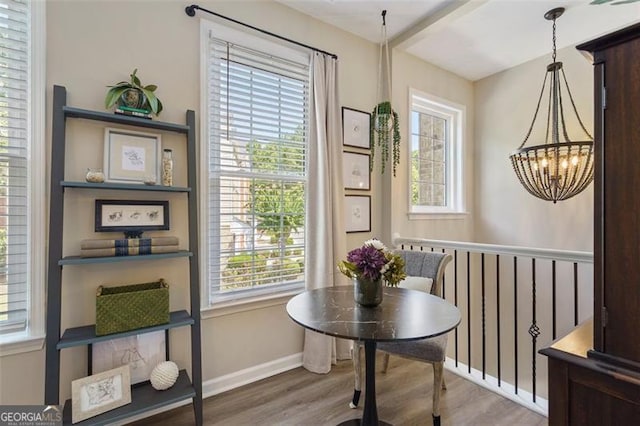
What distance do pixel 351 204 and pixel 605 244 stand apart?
194 centimetres

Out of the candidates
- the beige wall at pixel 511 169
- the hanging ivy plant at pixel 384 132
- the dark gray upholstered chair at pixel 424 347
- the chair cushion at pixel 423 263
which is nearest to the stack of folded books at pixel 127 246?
the dark gray upholstered chair at pixel 424 347

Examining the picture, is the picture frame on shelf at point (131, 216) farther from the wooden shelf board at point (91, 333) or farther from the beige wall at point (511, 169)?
the beige wall at point (511, 169)

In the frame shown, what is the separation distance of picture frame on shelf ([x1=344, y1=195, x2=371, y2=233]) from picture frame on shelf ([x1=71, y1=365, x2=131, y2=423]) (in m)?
1.85

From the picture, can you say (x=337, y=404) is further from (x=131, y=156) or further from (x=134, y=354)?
(x=131, y=156)

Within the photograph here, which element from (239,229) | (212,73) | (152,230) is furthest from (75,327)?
(212,73)

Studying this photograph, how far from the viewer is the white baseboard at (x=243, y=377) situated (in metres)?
2.02

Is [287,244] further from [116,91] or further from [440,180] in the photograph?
[440,180]

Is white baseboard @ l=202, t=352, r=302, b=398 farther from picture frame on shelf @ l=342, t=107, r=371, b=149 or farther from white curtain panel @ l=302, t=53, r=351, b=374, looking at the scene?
picture frame on shelf @ l=342, t=107, r=371, b=149

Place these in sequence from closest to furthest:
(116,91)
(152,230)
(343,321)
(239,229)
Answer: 1. (343,321)
2. (116,91)
3. (152,230)
4. (239,229)

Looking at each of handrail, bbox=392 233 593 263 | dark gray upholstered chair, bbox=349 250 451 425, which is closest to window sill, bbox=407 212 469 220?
handrail, bbox=392 233 593 263

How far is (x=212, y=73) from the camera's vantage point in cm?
213

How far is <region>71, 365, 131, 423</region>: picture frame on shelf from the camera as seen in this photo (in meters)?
1.54

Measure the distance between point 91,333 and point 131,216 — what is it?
64 cm

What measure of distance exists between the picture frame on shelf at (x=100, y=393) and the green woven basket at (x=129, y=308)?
0.78ft
